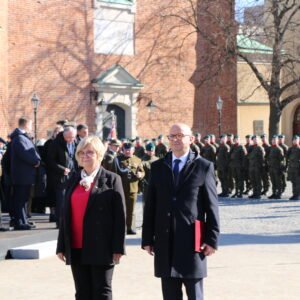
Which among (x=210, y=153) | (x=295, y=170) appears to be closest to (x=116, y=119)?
(x=210, y=153)

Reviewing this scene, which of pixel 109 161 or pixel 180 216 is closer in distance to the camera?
pixel 180 216

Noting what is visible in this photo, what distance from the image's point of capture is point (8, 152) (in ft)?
46.3

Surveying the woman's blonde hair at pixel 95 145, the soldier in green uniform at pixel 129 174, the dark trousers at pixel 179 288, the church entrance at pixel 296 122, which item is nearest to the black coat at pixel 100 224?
the woman's blonde hair at pixel 95 145

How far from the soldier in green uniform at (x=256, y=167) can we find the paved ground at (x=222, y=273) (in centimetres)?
841

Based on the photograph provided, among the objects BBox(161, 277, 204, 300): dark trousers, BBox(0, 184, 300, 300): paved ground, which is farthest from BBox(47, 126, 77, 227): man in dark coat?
BBox(161, 277, 204, 300): dark trousers

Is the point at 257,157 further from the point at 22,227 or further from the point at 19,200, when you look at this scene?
the point at 19,200

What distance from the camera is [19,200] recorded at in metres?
13.9

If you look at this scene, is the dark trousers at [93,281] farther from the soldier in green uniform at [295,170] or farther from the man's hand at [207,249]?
the soldier in green uniform at [295,170]

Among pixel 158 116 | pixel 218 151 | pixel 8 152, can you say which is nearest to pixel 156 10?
pixel 158 116

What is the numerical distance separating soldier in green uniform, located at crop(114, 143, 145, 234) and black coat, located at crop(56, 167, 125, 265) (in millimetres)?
7569

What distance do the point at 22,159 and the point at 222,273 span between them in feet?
16.4

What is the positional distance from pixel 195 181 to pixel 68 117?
98.2 ft

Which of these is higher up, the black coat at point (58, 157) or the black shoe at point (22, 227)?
the black coat at point (58, 157)

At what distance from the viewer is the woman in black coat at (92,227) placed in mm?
6672
